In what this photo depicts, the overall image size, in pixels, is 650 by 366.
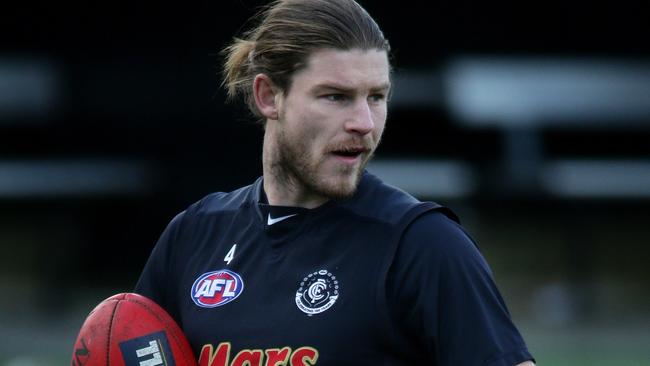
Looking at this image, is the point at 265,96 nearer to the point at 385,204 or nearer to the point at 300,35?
the point at 300,35

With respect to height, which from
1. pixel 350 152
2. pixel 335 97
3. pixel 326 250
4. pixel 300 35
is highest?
pixel 300 35

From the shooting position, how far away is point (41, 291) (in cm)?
1105

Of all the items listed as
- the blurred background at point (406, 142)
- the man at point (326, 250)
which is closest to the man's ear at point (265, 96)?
the man at point (326, 250)

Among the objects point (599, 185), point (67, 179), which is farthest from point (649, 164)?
point (67, 179)

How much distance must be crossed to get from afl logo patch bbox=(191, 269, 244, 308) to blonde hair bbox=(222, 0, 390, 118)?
409 millimetres

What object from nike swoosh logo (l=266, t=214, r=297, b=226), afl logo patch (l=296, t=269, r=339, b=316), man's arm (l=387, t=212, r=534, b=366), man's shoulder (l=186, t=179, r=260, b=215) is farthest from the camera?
man's shoulder (l=186, t=179, r=260, b=215)

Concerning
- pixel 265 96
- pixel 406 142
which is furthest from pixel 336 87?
pixel 406 142

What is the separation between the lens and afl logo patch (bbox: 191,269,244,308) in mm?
2359

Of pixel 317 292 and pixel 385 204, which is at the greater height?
pixel 385 204

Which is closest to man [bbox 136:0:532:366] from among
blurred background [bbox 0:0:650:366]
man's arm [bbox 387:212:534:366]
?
man's arm [bbox 387:212:534:366]

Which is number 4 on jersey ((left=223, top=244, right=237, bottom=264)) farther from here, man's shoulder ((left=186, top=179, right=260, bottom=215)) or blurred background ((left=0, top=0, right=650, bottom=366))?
blurred background ((left=0, top=0, right=650, bottom=366))

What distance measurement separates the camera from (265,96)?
2463 millimetres

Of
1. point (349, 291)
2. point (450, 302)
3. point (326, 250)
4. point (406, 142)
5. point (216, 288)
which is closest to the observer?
point (450, 302)

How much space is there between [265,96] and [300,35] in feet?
0.64
